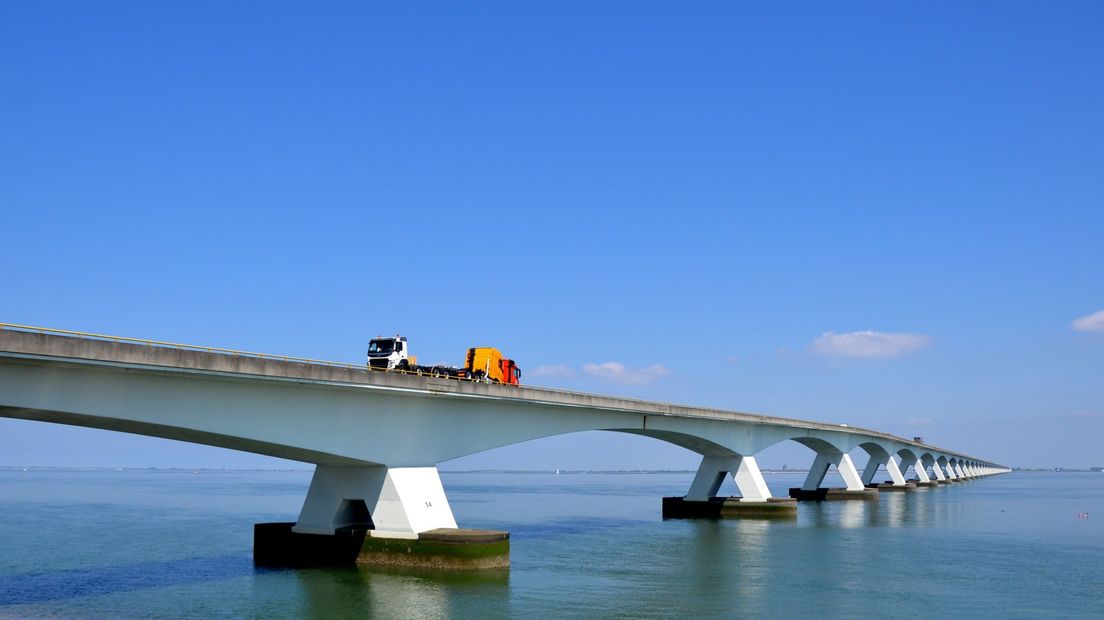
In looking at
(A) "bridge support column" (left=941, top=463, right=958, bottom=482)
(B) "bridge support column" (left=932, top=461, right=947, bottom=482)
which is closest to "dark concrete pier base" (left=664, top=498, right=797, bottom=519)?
(B) "bridge support column" (left=932, top=461, right=947, bottom=482)

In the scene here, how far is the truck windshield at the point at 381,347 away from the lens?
130 feet

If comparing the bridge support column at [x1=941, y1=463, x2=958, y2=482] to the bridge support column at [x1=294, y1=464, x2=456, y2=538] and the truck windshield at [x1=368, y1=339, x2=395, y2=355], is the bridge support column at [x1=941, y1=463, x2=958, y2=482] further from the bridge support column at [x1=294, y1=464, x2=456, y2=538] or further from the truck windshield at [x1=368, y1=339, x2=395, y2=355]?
the bridge support column at [x1=294, y1=464, x2=456, y2=538]

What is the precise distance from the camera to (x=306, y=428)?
30.4m

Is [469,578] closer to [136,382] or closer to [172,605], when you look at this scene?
[172,605]

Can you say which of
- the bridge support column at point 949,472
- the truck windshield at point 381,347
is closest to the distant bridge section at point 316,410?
the truck windshield at point 381,347

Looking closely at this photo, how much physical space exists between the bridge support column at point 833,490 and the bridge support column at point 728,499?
1034 inches

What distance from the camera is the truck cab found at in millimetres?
39031

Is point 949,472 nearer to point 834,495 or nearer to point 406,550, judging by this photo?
point 834,495

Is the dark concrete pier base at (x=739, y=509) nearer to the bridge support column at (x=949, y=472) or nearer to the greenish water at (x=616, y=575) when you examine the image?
the greenish water at (x=616, y=575)

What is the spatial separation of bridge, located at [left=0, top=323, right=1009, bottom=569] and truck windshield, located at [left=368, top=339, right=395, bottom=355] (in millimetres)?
4734

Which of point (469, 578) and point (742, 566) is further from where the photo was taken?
point (742, 566)

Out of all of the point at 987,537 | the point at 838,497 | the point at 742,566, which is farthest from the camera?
the point at 838,497

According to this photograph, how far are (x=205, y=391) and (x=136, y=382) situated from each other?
228cm

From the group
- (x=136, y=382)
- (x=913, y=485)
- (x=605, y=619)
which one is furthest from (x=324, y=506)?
(x=913, y=485)
